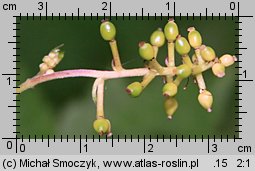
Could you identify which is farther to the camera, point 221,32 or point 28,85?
point 221,32

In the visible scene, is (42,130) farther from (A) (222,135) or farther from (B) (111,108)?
(A) (222,135)

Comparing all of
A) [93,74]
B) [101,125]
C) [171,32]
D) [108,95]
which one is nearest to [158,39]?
[171,32]

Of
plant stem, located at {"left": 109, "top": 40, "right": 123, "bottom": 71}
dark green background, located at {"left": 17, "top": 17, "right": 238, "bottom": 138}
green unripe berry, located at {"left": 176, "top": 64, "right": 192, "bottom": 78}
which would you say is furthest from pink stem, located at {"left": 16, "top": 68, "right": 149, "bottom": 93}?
dark green background, located at {"left": 17, "top": 17, "right": 238, "bottom": 138}

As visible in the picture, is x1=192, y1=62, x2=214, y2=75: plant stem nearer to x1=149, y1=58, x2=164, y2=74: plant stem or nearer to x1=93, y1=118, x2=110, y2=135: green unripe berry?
x1=149, y1=58, x2=164, y2=74: plant stem

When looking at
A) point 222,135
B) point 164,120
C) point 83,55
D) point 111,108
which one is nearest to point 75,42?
point 83,55

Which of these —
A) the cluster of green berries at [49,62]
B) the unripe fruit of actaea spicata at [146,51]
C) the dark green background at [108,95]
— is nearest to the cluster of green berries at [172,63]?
the unripe fruit of actaea spicata at [146,51]

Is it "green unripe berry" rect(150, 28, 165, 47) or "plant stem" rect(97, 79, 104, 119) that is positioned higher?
"green unripe berry" rect(150, 28, 165, 47)

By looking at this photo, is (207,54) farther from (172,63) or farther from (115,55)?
(115,55)

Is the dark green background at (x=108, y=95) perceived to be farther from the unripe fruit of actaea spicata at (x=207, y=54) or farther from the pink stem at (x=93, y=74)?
the unripe fruit of actaea spicata at (x=207, y=54)
